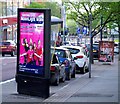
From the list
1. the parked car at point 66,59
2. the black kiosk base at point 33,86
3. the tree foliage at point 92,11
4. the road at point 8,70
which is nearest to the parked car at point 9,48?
the tree foliage at point 92,11

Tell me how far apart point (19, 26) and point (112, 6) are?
2115cm

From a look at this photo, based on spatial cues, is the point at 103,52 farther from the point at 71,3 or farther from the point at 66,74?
the point at 66,74

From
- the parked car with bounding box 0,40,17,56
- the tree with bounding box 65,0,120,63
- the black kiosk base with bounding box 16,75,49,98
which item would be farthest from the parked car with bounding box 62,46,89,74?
the parked car with bounding box 0,40,17,56

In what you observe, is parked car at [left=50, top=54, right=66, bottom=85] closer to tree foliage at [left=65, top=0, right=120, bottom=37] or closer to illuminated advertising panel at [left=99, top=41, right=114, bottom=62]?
tree foliage at [left=65, top=0, right=120, bottom=37]

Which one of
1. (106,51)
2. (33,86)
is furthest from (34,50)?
(106,51)

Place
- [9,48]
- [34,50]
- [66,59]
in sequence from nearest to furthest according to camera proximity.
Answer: [34,50] < [66,59] < [9,48]

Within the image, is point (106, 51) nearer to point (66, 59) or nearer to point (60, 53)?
point (60, 53)

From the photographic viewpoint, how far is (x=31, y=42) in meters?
13.4

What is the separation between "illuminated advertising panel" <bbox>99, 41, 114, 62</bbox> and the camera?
36781mm

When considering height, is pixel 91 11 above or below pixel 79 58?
above

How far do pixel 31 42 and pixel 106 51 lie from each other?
2445cm

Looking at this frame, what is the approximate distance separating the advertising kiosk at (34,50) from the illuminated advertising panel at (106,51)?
2322 cm

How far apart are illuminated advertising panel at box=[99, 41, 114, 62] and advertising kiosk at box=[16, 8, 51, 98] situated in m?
23.2

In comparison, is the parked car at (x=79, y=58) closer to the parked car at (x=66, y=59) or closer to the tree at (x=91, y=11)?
the parked car at (x=66, y=59)
